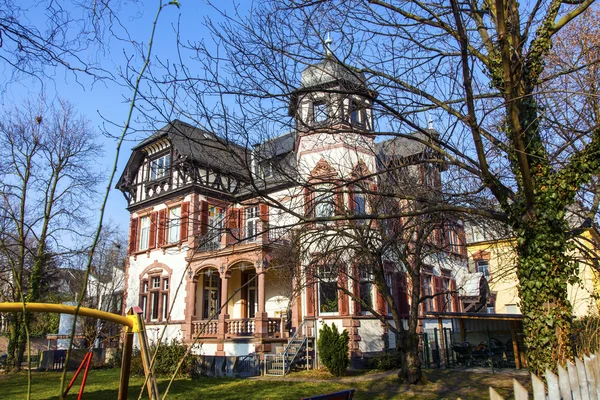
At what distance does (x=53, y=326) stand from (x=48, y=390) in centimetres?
2517

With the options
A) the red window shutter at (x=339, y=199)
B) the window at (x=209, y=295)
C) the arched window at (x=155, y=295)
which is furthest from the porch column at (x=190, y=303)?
the red window shutter at (x=339, y=199)

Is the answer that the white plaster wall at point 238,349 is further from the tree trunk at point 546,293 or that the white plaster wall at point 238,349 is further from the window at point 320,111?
the tree trunk at point 546,293

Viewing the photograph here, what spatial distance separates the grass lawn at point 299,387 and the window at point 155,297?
860cm

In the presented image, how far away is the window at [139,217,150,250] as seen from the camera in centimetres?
2653

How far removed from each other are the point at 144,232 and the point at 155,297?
3992 millimetres

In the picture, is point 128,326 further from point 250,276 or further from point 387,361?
point 250,276

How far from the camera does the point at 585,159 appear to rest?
638 cm

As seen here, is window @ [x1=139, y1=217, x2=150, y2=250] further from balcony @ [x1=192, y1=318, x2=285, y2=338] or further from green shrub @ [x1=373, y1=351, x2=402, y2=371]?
green shrub @ [x1=373, y1=351, x2=402, y2=371]

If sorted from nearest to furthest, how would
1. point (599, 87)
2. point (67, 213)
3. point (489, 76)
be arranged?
point (489, 76), point (599, 87), point (67, 213)

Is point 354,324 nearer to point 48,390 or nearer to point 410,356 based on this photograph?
point 410,356

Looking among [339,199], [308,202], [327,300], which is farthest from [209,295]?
[308,202]

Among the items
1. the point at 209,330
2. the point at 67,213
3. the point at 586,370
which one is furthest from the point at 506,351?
the point at 67,213

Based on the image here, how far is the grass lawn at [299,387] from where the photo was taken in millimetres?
11180

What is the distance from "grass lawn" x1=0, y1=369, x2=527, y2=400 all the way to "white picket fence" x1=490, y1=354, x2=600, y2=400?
21.6 feet
